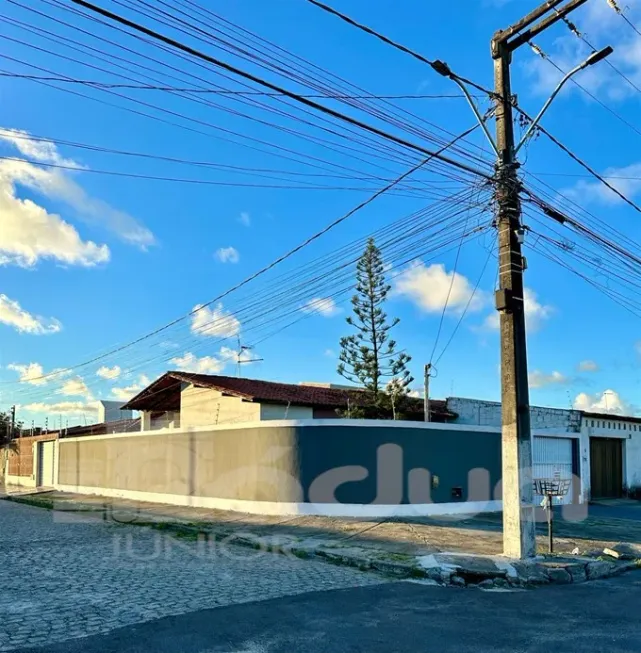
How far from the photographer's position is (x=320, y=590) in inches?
328

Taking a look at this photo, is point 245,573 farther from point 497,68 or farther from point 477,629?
point 497,68

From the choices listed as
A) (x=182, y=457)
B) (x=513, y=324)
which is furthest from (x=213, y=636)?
(x=182, y=457)

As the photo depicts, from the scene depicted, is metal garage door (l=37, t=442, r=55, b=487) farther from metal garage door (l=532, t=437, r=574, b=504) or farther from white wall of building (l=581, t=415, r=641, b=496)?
white wall of building (l=581, t=415, r=641, b=496)

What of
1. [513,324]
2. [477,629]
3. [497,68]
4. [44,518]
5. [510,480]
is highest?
[497,68]

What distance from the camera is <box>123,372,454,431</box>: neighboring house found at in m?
23.5

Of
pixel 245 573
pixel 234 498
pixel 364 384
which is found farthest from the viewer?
pixel 364 384

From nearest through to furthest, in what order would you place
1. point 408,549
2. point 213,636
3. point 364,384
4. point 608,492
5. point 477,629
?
point 213,636, point 477,629, point 408,549, point 608,492, point 364,384

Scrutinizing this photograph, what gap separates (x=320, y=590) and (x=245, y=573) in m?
1.54

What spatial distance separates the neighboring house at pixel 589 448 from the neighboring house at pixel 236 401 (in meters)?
5.63

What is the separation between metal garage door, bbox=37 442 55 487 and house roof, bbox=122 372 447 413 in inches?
224

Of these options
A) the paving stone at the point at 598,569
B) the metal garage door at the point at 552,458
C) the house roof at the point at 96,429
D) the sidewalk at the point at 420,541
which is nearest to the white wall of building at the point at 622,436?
the metal garage door at the point at 552,458

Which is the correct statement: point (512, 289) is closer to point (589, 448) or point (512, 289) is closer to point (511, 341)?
point (511, 341)

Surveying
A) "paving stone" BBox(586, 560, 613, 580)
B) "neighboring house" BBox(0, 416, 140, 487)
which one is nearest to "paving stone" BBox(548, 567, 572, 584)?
"paving stone" BBox(586, 560, 613, 580)

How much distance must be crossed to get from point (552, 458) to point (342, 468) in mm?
7989
